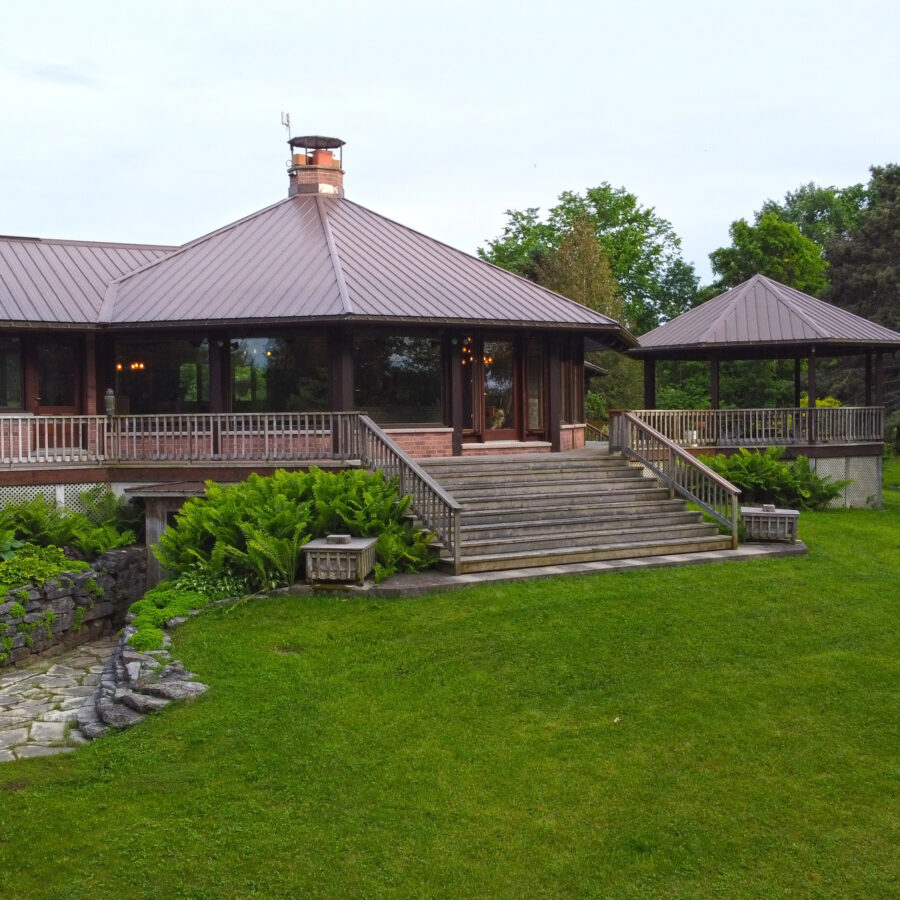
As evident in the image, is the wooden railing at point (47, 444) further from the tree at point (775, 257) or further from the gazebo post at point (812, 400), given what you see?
the tree at point (775, 257)

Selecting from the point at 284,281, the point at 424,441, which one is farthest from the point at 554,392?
the point at 284,281

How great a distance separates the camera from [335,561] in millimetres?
11891

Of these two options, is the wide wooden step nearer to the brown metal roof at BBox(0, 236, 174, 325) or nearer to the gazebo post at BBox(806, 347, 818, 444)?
the gazebo post at BBox(806, 347, 818, 444)

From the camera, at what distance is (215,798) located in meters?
7.25

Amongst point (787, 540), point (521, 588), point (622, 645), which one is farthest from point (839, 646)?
point (787, 540)

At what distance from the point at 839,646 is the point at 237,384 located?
11.6 metres

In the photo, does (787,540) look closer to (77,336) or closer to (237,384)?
(237,384)

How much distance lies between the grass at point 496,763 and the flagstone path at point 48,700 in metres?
0.82

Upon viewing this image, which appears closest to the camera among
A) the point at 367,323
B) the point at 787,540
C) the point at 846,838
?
the point at 846,838

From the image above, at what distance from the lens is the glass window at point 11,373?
58.9 feet

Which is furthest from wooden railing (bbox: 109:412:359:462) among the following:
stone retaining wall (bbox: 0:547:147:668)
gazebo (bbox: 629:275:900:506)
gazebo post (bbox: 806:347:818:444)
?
gazebo post (bbox: 806:347:818:444)

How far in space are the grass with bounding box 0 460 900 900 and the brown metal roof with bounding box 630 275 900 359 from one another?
36.9ft

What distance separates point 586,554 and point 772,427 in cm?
1016

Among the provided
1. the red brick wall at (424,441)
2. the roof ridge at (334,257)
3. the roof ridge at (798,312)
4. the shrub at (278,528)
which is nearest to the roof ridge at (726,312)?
the roof ridge at (798,312)
